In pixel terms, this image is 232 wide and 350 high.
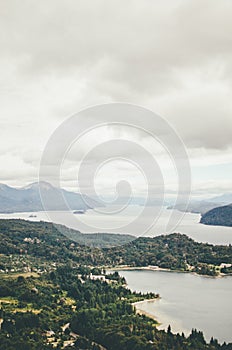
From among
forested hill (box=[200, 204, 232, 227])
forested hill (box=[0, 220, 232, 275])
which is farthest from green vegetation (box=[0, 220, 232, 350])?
forested hill (box=[200, 204, 232, 227])

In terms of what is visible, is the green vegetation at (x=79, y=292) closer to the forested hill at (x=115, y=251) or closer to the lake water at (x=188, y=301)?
the forested hill at (x=115, y=251)

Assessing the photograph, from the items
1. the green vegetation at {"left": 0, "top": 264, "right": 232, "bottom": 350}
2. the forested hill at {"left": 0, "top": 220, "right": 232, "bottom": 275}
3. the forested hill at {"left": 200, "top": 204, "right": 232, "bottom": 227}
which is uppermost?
the forested hill at {"left": 200, "top": 204, "right": 232, "bottom": 227}

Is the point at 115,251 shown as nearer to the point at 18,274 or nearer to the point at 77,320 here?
the point at 18,274

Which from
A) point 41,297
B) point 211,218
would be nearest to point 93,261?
point 41,297

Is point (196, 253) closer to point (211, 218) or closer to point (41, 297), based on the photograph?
point (41, 297)

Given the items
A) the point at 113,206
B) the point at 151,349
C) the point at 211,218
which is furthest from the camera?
the point at 211,218

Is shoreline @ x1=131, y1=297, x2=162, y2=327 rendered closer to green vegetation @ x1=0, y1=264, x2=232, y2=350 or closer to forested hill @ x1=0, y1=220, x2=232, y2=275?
green vegetation @ x1=0, y1=264, x2=232, y2=350

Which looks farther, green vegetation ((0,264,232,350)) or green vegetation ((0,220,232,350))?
green vegetation ((0,220,232,350))
